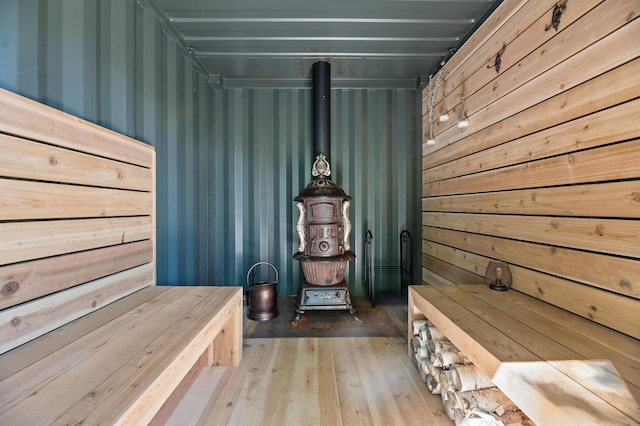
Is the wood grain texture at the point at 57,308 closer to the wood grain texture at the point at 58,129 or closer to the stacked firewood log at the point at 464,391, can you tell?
the wood grain texture at the point at 58,129

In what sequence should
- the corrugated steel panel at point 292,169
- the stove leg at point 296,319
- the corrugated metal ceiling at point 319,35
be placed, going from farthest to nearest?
1. the corrugated steel panel at point 292,169
2. the stove leg at point 296,319
3. the corrugated metal ceiling at point 319,35

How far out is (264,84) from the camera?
3.41 meters

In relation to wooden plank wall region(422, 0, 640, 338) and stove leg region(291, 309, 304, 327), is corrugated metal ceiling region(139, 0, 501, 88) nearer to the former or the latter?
wooden plank wall region(422, 0, 640, 338)

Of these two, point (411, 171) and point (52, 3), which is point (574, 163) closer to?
point (411, 171)

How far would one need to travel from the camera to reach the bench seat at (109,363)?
73 cm

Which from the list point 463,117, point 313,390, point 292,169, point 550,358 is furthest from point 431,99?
point 313,390

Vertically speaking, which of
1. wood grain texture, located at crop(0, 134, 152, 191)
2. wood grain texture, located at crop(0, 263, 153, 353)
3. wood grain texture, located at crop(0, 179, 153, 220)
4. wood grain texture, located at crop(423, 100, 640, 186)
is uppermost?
wood grain texture, located at crop(423, 100, 640, 186)

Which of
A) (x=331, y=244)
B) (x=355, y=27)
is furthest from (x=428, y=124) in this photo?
(x=331, y=244)

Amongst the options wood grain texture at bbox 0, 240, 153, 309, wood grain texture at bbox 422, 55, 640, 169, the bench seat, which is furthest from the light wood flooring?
wood grain texture at bbox 422, 55, 640, 169

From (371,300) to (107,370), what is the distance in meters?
2.56

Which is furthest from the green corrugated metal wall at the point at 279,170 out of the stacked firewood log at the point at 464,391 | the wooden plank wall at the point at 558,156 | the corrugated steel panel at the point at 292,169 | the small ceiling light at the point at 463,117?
the stacked firewood log at the point at 464,391

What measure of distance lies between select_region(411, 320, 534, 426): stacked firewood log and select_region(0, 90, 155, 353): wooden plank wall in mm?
1994

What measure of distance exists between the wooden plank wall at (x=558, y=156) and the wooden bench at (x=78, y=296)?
1.85m

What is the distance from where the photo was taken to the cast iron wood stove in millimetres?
2594
